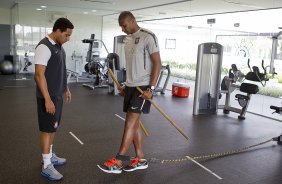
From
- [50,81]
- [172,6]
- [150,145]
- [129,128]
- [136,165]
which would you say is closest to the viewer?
[50,81]

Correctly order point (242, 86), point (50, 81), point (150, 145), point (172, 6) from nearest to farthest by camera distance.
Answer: point (50, 81) < point (150, 145) < point (242, 86) < point (172, 6)

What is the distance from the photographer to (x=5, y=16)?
34.3 feet

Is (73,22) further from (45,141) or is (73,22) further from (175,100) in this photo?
(45,141)

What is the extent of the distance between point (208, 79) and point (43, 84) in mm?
3851

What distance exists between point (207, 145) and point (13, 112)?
3.15m

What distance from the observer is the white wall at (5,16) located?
10414 millimetres

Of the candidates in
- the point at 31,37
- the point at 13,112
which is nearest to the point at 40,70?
the point at 13,112

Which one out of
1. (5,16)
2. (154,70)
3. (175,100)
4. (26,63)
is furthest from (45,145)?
(5,16)

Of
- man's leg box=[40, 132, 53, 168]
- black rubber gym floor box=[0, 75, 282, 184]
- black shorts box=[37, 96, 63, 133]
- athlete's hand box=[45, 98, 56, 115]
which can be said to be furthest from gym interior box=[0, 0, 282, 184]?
athlete's hand box=[45, 98, 56, 115]

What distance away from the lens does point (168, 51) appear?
324 inches

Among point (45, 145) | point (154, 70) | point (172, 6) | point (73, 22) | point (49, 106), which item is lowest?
point (45, 145)

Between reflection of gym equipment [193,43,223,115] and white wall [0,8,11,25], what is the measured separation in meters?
Result: 8.18

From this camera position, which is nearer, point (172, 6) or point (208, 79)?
point (208, 79)

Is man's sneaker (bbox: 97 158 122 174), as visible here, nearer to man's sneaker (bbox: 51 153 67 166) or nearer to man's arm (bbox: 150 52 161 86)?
man's sneaker (bbox: 51 153 67 166)
